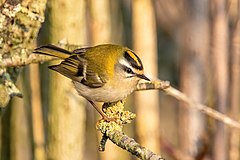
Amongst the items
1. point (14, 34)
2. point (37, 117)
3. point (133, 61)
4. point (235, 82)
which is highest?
point (14, 34)

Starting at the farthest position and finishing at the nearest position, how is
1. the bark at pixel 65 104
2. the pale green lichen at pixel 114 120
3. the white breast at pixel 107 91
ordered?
the bark at pixel 65 104, the white breast at pixel 107 91, the pale green lichen at pixel 114 120

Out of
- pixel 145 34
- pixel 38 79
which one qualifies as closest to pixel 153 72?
pixel 145 34

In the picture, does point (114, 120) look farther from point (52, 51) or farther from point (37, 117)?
point (37, 117)

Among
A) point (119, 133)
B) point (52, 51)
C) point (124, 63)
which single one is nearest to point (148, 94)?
point (124, 63)

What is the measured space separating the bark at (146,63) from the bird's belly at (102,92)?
0.28 meters

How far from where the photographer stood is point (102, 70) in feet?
7.51

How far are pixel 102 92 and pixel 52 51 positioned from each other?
10.7 inches

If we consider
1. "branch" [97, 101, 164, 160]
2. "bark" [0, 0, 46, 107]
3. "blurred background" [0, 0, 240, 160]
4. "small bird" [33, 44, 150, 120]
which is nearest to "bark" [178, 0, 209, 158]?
"blurred background" [0, 0, 240, 160]

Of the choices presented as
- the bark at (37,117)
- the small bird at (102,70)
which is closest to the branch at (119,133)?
the small bird at (102,70)

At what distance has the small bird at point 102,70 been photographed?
6.84ft

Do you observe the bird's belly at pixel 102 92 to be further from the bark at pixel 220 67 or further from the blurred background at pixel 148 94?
the bark at pixel 220 67

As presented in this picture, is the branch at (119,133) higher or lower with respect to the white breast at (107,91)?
higher

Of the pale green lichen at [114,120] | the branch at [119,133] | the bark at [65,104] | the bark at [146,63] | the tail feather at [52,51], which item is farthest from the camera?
the bark at [146,63]

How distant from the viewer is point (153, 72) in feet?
8.18
